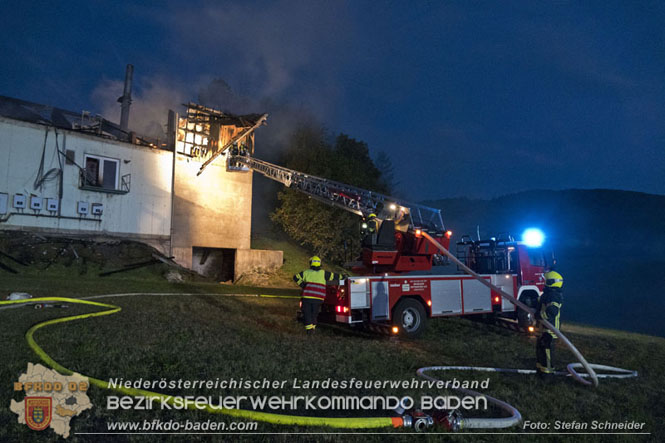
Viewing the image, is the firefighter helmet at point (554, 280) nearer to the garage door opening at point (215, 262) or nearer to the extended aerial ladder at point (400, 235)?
the extended aerial ladder at point (400, 235)

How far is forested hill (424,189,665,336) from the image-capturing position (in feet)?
115

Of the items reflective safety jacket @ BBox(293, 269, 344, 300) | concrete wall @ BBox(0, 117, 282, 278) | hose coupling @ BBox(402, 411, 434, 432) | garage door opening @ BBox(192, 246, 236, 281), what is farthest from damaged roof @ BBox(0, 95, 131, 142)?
hose coupling @ BBox(402, 411, 434, 432)

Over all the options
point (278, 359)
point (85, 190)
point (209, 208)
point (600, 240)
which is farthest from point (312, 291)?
point (600, 240)

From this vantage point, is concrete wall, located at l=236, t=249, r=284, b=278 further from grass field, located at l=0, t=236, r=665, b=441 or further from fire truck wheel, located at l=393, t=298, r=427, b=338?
fire truck wheel, located at l=393, t=298, r=427, b=338

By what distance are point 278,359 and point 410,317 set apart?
4861 mm

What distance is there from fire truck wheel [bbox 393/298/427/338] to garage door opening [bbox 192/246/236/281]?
748 inches

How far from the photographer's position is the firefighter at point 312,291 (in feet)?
29.9

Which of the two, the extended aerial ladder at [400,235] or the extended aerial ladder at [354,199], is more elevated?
the extended aerial ladder at [354,199]

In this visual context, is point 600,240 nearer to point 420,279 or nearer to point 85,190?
point 420,279

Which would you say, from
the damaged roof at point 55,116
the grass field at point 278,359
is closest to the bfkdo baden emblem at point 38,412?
the grass field at point 278,359

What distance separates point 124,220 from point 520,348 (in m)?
20.0

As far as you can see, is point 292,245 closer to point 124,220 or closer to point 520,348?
point 124,220

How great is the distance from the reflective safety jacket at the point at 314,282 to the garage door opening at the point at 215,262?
62.3 feet

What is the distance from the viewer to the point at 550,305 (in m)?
6.86
